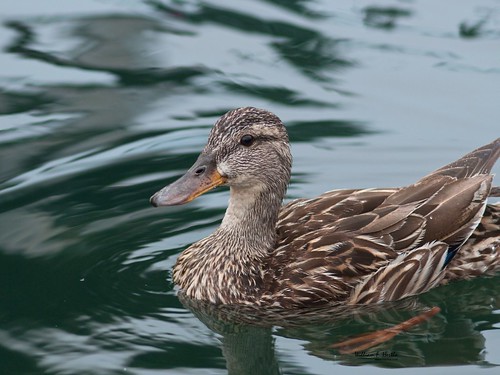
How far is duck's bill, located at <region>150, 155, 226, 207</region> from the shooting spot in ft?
28.1

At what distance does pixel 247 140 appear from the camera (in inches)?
348

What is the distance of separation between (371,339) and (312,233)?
99 centimetres

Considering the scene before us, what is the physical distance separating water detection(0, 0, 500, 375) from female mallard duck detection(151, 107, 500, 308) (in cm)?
23

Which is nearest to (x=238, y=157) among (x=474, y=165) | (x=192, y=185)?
(x=192, y=185)

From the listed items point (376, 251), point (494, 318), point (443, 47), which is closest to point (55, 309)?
point (376, 251)

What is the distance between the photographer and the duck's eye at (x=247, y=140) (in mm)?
8820

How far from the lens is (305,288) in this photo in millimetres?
8773

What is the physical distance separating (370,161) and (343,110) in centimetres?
121

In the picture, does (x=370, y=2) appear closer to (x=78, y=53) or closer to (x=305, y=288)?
(x=78, y=53)

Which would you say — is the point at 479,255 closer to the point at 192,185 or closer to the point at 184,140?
the point at 192,185

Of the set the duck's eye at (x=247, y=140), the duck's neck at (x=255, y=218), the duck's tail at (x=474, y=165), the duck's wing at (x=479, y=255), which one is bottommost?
the duck's wing at (x=479, y=255)

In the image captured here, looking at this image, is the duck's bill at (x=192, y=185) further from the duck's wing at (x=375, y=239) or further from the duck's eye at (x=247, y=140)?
the duck's wing at (x=375, y=239)

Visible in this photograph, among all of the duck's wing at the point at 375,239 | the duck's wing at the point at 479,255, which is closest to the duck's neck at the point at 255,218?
the duck's wing at the point at 375,239

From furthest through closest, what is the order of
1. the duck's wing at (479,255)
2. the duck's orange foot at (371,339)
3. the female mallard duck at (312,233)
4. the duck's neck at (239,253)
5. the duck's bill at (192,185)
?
the duck's wing at (479,255)
the duck's neck at (239,253)
the female mallard duck at (312,233)
the duck's bill at (192,185)
the duck's orange foot at (371,339)
